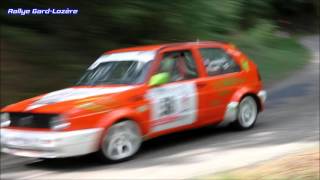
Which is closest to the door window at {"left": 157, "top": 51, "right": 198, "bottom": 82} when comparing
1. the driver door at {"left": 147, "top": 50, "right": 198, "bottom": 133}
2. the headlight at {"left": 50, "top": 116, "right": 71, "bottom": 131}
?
the driver door at {"left": 147, "top": 50, "right": 198, "bottom": 133}

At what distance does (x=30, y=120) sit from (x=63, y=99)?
0.52 metres

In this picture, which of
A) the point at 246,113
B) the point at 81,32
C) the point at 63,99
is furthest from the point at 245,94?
the point at 81,32

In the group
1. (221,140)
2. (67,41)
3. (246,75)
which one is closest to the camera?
(221,140)

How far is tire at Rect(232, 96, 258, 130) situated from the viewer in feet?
33.4

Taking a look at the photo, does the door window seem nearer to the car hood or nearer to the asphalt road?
the car hood

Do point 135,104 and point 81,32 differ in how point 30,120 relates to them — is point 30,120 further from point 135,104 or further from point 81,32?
point 81,32

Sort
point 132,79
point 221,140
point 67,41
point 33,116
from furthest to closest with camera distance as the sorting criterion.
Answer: point 67,41 < point 221,140 < point 132,79 < point 33,116

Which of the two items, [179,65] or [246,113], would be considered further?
[246,113]

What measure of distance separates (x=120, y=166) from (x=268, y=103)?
6460mm

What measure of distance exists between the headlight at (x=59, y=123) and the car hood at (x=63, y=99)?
0.33 feet

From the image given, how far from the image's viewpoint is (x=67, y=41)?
13.4 m

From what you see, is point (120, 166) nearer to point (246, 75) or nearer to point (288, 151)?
point (288, 151)

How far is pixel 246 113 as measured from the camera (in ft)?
33.9

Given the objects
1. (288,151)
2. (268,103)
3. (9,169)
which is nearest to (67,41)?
(268,103)
